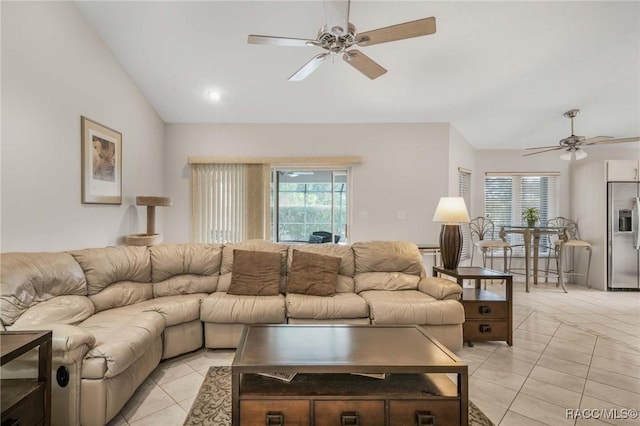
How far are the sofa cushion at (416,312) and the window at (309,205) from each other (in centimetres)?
206

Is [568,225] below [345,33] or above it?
below

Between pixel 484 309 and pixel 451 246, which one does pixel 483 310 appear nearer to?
pixel 484 309

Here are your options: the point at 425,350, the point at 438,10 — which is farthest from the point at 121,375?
the point at 438,10

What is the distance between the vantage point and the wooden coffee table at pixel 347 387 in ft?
4.96

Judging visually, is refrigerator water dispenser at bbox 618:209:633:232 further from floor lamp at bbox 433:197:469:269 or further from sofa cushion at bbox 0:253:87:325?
sofa cushion at bbox 0:253:87:325

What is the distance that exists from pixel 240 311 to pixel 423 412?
170cm

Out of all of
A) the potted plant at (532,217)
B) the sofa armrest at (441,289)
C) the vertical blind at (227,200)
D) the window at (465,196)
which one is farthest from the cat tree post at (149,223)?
the potted plant at (532,217)

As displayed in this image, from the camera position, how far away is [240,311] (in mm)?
2709

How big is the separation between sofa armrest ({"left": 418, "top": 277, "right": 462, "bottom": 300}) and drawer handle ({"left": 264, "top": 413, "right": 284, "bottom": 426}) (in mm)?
1880

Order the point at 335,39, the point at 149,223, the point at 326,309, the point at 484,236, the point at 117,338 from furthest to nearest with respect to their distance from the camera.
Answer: the point at 484,236 < the point at 149,223 < the point at 326,309 < the point at 335,39 < the point at 117,338

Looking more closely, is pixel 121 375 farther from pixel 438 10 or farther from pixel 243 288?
pixel 438 10

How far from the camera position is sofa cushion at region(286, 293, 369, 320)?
2748 mm

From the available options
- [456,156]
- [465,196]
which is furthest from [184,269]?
[465,196]

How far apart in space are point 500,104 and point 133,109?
4753mm
